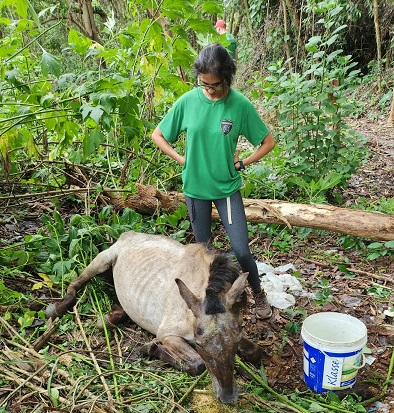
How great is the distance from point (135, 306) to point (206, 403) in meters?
1.40

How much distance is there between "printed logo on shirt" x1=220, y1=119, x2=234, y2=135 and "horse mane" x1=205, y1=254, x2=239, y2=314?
3.83 ft

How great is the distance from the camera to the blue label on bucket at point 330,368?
3242mm

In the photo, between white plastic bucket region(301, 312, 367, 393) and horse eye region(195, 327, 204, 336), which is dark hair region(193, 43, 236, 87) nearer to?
horse eye region(195, 327, 204, 336)

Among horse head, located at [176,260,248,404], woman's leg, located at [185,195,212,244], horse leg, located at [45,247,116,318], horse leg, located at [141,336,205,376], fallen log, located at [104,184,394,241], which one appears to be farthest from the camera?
fallen log, located at [104,184,394,241]

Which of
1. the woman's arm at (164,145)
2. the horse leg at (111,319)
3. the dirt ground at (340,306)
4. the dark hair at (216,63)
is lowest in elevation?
the dirt ground at (340,306)

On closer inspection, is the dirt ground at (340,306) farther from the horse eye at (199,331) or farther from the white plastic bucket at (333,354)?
the horse eye at (199,331)

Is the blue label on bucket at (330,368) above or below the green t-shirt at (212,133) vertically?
below

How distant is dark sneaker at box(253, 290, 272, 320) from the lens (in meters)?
4.52

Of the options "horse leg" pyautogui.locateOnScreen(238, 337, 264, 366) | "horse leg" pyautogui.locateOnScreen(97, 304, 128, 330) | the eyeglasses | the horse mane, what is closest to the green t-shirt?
the eyeglasses

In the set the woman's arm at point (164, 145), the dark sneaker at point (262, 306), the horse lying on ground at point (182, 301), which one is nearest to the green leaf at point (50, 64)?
the woman's arm at point (164, 145)

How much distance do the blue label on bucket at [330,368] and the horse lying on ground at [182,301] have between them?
0.56m

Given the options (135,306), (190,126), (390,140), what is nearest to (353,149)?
(390,140)

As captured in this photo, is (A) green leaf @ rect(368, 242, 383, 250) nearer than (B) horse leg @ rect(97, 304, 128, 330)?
No

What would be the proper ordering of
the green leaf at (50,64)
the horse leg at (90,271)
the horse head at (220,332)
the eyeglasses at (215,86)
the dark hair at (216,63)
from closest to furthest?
the horse head at (220,332) → the dark hair at (216,63) → the eyeglasses at (215,86) → the green leaf at (50,64) → the horse leg at (90,271)
